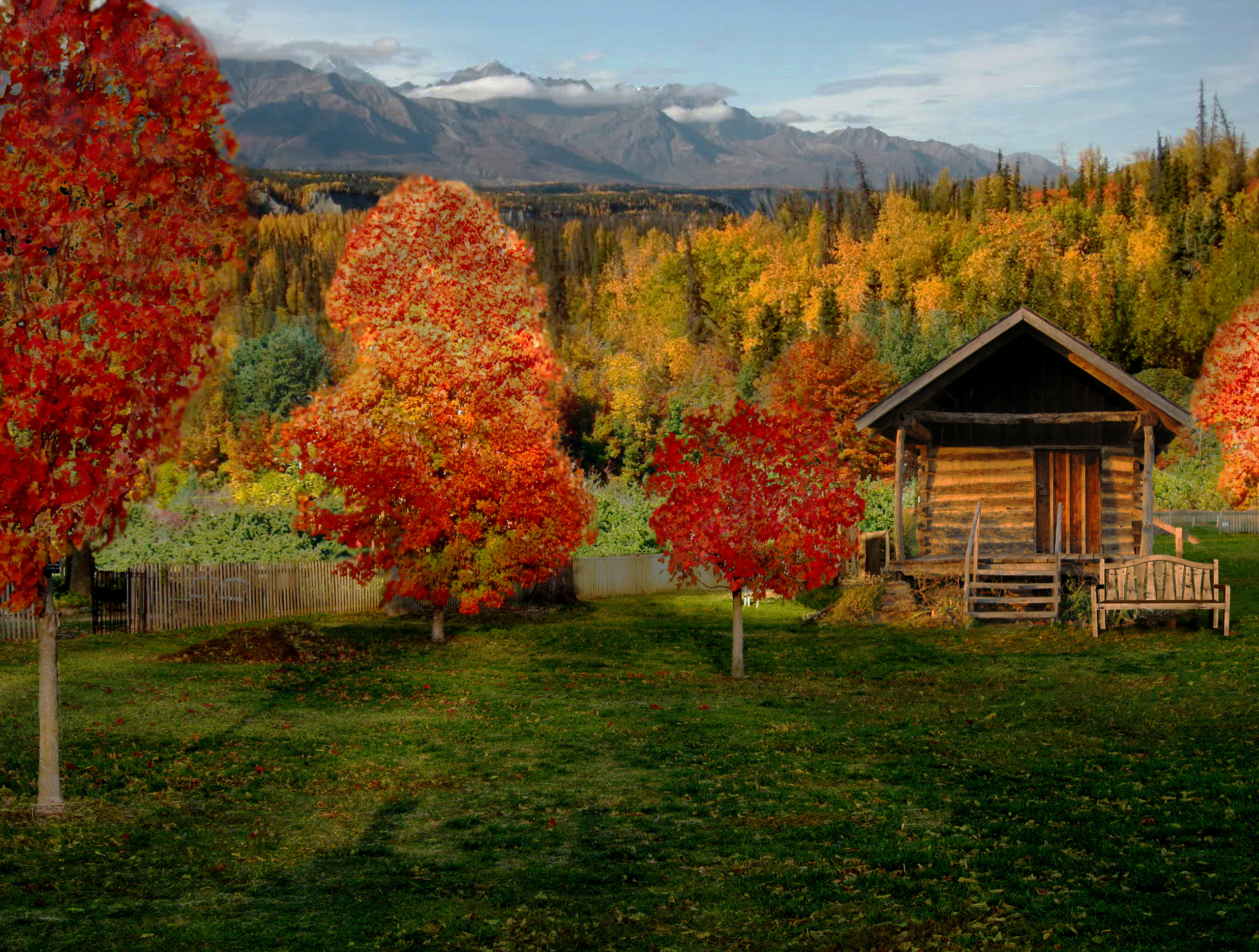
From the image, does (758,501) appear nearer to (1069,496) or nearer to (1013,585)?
(1013,585)

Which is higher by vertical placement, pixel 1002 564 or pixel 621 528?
pixel 1002 564

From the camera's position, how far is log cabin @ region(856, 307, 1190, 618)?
2931 cm

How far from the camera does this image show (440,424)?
2766cm

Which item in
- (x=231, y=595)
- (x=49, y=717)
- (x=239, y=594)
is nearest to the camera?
(x=49, y=717)

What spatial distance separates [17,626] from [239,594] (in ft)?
18.5

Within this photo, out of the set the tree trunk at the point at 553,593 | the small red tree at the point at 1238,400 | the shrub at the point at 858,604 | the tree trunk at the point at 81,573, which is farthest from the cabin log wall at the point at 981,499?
the tree trunk at the point at 81,573

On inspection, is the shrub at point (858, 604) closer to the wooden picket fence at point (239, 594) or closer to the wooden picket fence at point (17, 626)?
the wooden picket fence at point (239, 594)

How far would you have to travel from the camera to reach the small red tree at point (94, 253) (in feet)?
38.2

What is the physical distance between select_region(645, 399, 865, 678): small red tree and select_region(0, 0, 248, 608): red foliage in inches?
411

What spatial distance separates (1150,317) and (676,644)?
291 ft

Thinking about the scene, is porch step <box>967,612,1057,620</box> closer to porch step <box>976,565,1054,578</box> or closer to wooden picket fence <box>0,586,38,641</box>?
porch step <box>976,565,1054,578</box>

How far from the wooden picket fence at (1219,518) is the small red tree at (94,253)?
5504 centimetres

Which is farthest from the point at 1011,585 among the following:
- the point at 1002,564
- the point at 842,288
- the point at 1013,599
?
the point at 842,288

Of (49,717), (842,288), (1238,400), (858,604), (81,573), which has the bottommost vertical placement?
(858,604)
